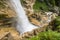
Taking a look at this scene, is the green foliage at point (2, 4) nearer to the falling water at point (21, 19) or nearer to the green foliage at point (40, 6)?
the falling water at point (21, 19)

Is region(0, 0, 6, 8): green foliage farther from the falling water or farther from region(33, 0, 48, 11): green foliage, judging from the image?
region(33, 0, 48, 11): green foliage

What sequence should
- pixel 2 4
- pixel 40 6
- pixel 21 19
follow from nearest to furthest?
pixel 2 4 → pixel 21 19 → pixel 40 6

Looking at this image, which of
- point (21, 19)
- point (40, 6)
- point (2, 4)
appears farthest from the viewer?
point (40, 6)

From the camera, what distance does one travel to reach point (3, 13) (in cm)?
1270

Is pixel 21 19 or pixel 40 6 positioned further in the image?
pixel 40 6

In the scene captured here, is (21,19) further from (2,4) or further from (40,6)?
(40,6)

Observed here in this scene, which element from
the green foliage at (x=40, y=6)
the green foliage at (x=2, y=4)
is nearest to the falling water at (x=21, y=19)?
the green foliage at (x=2, y=4)

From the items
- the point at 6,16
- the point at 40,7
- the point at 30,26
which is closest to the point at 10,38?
the point at 6,16

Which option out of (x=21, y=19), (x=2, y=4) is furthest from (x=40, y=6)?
(x=2, y=4)

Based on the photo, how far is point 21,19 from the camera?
48.8 feet

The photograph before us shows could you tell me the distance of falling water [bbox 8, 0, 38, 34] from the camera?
1408 cm

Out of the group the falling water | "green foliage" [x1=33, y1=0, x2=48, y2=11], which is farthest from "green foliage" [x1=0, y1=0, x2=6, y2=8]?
"green foliage" [x1=33, y1=0, x2=48, y2=11]

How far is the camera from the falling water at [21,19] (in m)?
14.1

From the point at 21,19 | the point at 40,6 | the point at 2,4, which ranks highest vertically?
the point at 2,4
